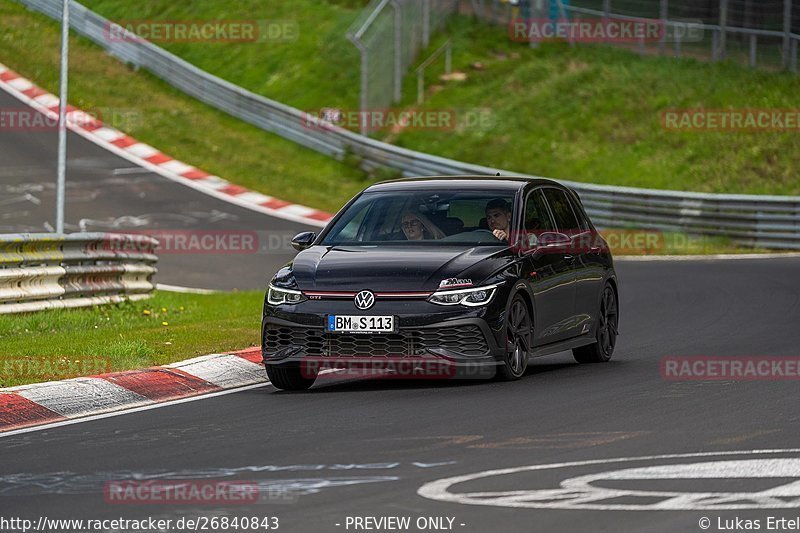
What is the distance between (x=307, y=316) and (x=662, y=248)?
1854cm

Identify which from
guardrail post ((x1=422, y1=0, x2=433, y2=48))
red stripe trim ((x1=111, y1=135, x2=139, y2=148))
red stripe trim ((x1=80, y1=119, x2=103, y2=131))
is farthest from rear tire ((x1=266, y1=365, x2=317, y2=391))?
guardrail post ((x1=422, y1=0, x2=433, y2=48))

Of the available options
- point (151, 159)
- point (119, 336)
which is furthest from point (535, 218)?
point (151, 159)

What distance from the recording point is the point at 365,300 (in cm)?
1118

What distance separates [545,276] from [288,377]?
7.10 feet

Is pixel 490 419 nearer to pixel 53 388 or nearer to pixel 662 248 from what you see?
pixel 53 388

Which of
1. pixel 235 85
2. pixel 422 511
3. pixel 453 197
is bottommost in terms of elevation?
pixel 422 511

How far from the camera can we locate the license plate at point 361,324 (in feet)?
36.4

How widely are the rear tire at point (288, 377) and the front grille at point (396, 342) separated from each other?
379 mm

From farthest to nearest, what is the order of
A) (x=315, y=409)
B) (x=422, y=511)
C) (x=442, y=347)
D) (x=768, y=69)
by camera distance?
(x=768, y=69) < (x=442, y=347) < (x=315, y=409) < (x=422, y=511)

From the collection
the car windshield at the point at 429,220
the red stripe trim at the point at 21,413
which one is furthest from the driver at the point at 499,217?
the red stripe trim at the point at 21,413

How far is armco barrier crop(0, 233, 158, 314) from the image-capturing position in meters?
16.4

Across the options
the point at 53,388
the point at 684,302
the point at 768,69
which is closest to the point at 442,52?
the point at 768,69

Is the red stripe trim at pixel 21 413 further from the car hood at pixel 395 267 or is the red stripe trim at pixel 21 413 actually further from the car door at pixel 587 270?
the car door at pixel 587 270

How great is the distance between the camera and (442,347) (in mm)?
11164
